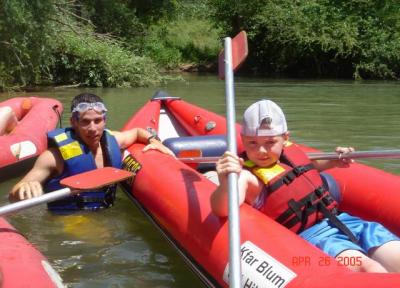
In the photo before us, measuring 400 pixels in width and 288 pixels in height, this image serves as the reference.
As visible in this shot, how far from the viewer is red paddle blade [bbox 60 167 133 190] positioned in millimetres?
3035

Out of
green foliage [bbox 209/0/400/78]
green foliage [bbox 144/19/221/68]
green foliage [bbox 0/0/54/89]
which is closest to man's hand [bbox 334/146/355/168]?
green foliage [bbox 0/0/54/89]

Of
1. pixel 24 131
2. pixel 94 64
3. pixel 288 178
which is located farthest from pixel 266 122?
pixel 94 64

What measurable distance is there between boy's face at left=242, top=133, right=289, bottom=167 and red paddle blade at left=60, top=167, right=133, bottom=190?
911 millimetres

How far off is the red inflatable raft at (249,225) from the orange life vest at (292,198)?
18cm

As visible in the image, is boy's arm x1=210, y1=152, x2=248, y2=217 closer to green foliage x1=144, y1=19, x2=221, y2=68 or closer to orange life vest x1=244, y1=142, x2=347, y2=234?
orange life vest x1=244, y1=142, x2=347, y2=234

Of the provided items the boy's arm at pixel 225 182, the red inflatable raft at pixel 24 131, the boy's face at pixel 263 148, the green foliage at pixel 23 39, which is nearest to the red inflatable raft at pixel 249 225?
the boy's arm at pixel 225 182

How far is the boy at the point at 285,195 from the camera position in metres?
2.35

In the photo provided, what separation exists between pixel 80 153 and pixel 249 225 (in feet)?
5.03

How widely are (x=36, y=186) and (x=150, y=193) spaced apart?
56 centimetres

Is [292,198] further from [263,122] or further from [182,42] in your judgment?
[182,42]

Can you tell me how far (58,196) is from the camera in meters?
2.87

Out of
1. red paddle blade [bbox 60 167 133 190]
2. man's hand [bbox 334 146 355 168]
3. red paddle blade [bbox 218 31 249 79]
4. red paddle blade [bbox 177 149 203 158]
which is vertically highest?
red paddle blade [bbox 218 31 249 79]

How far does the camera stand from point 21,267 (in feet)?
7.11

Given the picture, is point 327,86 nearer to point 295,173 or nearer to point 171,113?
point 171,113
